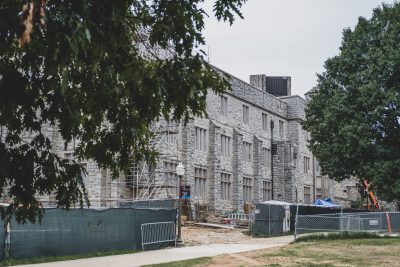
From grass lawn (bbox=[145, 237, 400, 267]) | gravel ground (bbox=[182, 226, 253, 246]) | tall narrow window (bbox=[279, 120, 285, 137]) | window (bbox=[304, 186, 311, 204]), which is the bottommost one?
gravel ground (bbox=[182, 226, 253, 246])

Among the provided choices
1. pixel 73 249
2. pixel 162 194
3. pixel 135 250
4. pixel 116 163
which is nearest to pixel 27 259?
pixel 73 249

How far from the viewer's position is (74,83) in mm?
7602

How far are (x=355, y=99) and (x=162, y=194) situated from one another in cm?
1295

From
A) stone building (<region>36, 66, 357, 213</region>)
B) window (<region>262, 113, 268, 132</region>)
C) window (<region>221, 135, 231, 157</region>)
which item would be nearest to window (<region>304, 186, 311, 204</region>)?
stone building (<region>36, 66, 357, 213</region>)

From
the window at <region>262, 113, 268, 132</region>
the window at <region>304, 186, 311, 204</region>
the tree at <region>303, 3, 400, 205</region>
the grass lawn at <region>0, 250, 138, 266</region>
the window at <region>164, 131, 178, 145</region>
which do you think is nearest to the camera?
the grass lawn at <region>0, 250, 138, 266</region>

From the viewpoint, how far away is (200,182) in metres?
40.4

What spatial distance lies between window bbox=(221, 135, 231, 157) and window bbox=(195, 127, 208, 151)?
2.28m

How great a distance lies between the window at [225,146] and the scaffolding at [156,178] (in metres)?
7.21

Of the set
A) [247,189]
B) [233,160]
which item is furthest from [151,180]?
[247,189]

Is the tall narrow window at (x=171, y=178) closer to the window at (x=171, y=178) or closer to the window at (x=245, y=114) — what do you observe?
the window at (x=171, y=178)

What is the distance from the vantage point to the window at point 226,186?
42312 millimetres

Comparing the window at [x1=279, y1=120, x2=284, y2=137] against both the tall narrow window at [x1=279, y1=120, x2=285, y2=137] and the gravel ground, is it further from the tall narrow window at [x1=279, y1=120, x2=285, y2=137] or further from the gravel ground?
the gravel ground

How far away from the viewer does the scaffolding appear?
1347 inches

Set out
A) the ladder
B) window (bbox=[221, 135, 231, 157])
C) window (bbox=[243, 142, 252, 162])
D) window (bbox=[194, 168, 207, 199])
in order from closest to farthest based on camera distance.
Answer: the ladder → window (bbox=[194, 168, 207, 199]) → window (bbox=[221, 135, 231, 157]) → window (bbox=[243, 142, 252, 162])
